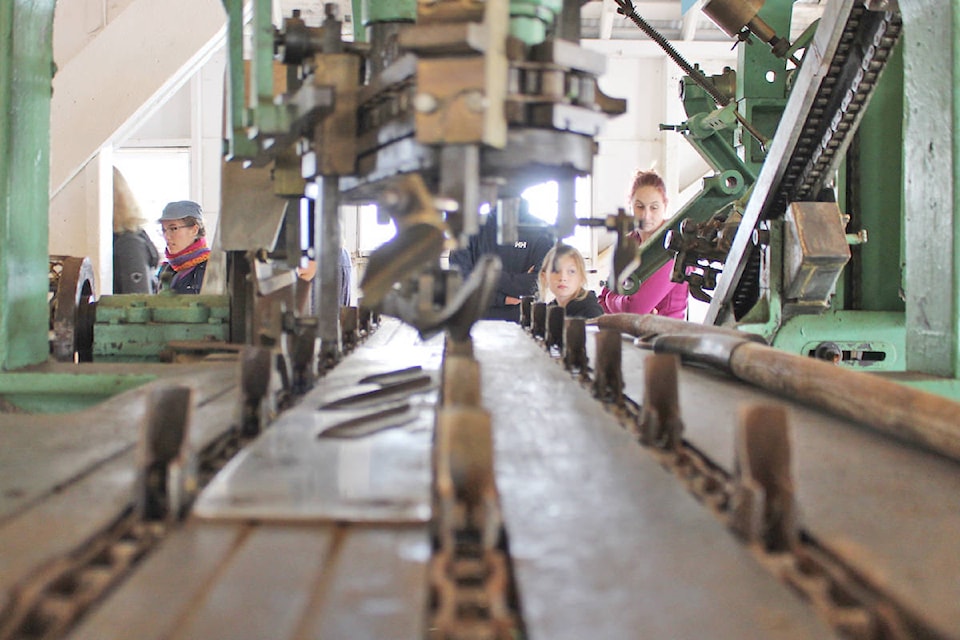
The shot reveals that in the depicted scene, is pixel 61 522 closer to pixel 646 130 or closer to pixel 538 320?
pixel 538 320

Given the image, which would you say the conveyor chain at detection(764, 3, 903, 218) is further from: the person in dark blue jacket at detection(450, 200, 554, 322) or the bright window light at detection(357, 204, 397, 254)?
the bright window light at detection(357, 204, 397, 254)

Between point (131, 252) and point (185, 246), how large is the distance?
648 millimetres

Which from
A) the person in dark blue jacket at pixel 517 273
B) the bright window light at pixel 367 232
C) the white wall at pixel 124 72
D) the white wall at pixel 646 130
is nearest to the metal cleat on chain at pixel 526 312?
the person in dark blue jacket at pixel 517 273

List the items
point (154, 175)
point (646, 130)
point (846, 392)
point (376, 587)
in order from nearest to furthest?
point (376, 587), point (846, 392), point (646, 130), point (154, 175)

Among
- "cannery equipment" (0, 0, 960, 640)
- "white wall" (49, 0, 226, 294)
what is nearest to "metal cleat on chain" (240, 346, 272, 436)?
"cannery equipment" (0, 0, 960, 640)

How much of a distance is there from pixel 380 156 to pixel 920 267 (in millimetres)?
1338

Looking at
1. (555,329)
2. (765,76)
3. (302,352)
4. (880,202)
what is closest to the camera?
(302,352)

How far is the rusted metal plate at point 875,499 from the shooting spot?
27.5 inches

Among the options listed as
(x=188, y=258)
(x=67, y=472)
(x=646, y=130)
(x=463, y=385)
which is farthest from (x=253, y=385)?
(x=646, y=130)

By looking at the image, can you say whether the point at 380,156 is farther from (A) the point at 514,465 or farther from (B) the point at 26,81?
(B) the point at 26,81

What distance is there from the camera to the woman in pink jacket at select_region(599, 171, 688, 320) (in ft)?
14.5

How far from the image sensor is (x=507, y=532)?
0.77m

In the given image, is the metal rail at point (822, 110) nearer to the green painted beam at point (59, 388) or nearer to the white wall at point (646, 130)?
the green painted beam at point (59, 388)

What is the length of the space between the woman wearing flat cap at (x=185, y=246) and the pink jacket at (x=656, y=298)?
7.00 feet
